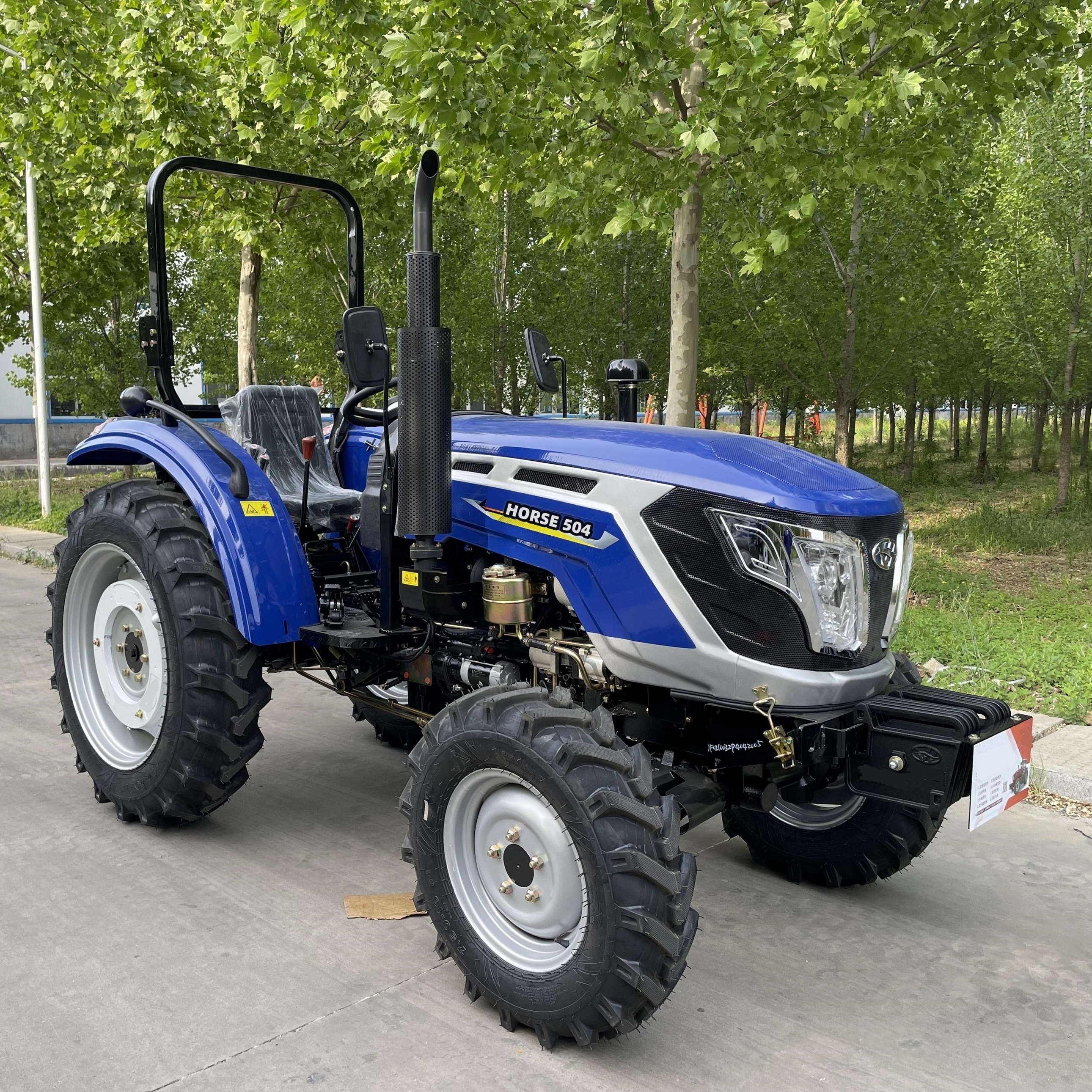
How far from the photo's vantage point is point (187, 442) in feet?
13.5

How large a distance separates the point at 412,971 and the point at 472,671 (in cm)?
92

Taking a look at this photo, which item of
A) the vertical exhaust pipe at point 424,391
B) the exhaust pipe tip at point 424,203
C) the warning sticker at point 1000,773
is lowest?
the warning sticker at point 1000,773

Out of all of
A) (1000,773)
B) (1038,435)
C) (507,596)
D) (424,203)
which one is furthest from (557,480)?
(1038,435)

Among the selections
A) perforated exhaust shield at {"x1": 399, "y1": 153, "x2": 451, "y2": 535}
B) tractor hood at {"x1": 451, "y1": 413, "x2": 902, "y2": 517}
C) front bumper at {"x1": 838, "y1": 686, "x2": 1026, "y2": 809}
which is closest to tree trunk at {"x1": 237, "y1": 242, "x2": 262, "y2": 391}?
tractor hood at {"x1": 451, "y1": 413, "x2": 902, "y2": 517}

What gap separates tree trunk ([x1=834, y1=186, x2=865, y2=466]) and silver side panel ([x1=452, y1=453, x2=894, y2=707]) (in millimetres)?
10971

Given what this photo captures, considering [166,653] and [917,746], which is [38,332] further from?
[917,746]

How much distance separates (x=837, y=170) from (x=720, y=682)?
18.0ft

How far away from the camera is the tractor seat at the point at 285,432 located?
14.7 feet

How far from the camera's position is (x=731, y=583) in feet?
9.64

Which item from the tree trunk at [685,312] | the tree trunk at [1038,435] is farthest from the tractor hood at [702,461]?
the tree trunk at [1038,435]

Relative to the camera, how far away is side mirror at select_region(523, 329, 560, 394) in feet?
13.3

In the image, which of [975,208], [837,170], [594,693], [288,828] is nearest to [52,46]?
[837,170]

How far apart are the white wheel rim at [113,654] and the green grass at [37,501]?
6.14 meters

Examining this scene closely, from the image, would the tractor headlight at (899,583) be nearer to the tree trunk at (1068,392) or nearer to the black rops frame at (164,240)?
the black rops frame at (164,240)
